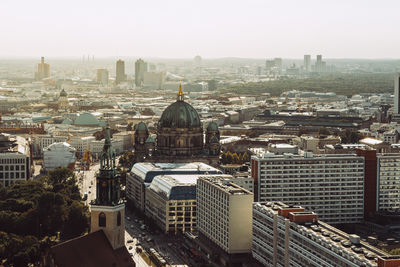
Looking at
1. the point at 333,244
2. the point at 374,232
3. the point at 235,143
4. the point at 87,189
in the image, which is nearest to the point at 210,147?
the point at 87,189

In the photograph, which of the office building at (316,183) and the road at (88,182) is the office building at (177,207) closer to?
the office building at (316,183)

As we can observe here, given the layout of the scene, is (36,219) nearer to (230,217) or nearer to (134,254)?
(134,254)

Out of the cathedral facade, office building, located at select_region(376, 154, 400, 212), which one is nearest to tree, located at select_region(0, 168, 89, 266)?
the cathedral facade

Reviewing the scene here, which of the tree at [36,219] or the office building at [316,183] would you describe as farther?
the office building at [316,183]

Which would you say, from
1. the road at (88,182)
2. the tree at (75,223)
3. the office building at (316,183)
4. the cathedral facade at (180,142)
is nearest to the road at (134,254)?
the tree at (75,223)

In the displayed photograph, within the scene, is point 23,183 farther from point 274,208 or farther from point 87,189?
point 274,208

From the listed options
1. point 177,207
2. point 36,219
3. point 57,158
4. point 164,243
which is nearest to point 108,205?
point 36,219
